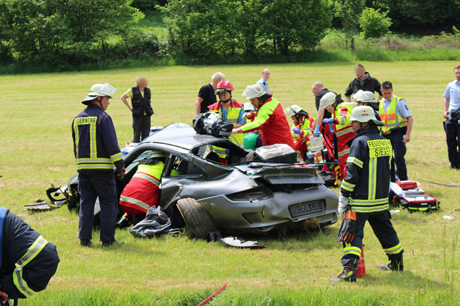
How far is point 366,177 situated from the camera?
607 centimetres

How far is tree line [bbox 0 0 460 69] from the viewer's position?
44281mm

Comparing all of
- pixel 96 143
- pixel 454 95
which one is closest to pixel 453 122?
pixel 454 95

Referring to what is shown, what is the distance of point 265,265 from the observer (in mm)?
6629

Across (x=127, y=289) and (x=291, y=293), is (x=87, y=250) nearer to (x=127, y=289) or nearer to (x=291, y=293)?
(x=127, y=289)

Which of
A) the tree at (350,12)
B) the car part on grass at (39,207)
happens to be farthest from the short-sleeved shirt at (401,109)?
the tree at (350,12)

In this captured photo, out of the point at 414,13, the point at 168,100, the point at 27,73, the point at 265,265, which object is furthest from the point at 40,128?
the point at 414,13

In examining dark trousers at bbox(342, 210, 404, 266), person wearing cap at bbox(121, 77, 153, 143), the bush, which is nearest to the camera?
dark trousers at bbox(342, 210, 404, 266)

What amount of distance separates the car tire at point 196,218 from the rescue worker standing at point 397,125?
4468 mm

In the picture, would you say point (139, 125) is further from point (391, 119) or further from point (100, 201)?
point (100, 201)

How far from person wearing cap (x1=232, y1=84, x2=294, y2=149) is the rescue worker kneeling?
1.51m

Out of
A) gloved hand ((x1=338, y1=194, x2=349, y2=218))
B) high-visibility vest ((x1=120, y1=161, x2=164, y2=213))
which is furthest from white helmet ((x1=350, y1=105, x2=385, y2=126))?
high-visibility vest ((x1=120, y1=161, x2=164, y2=213))

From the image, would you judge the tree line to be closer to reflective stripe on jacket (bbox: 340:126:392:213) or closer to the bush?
the bush

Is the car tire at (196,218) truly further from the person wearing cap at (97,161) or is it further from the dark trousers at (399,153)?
the dark trousers at (399,153)

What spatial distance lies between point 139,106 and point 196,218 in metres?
6.73
